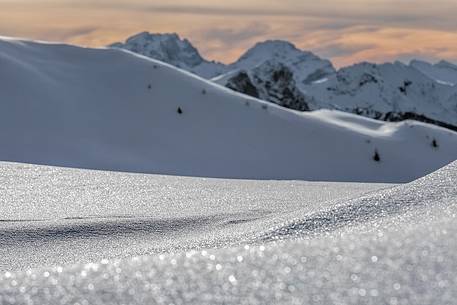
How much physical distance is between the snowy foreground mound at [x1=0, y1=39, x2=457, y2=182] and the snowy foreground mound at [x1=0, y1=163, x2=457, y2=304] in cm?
546

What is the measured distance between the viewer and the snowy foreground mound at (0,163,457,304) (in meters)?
1.24

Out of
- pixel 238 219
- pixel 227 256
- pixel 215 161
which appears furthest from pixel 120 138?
pixel 227 256

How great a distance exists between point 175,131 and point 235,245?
8.58 metres

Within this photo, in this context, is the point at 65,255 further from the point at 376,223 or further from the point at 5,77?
the point at 5,77

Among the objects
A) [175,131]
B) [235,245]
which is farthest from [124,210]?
[175,131]

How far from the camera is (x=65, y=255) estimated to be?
2.36m

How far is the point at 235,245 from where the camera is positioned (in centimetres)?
218

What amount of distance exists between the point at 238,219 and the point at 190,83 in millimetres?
9181

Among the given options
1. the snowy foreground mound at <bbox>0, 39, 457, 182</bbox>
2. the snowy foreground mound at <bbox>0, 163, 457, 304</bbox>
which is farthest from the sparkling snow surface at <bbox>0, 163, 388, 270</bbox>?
the snowy foreground mound at <bbox>0, 39, 457, 182</bbox>

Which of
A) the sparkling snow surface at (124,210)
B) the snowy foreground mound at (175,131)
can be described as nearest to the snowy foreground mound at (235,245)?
the sparkling snow surface at (124,210)

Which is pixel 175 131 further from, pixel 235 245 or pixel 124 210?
pixel 235 245

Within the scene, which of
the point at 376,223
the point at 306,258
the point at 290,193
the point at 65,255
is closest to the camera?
the point at 306,258

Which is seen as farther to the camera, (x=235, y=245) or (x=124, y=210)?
(x=124, y=210)

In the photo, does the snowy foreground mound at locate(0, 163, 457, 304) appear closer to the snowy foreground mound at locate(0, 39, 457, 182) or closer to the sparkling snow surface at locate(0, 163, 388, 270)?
the sparkling snow surface at locate(0, 163, 388, 270)
